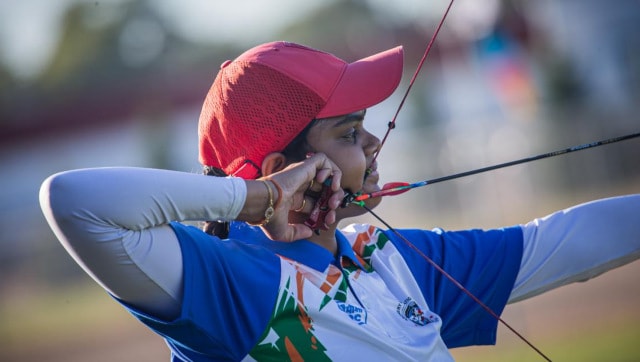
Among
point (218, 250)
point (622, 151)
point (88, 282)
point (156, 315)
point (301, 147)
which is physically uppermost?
point (301, 147)

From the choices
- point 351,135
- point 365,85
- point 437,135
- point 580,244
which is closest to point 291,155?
point 351,135

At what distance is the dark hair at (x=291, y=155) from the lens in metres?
2.39

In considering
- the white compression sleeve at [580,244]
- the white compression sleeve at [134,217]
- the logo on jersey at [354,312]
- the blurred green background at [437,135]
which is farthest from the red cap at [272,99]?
the blurred green background at [437,135]

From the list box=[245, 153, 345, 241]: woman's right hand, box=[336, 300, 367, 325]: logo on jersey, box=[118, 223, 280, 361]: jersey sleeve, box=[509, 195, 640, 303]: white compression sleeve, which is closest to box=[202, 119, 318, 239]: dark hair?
box=[245, 153, 345, 241]: woman's right hand

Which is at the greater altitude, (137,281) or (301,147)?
(301,147)

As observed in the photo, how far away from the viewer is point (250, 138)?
2336mm

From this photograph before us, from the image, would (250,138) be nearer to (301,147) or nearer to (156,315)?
(301,147)

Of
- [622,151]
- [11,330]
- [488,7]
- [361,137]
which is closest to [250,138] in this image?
[361,137]

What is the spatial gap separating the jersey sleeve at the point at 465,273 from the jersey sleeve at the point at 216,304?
584 millimetres

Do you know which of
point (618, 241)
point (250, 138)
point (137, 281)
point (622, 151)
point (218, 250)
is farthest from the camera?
point (622, 151)

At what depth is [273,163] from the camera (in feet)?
7.81

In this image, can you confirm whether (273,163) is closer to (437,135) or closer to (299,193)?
(299,193)

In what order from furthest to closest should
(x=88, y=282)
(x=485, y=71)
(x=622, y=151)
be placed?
1. (x=485, y=71)
2. (x=88, y=282)
3. (x=622, y=151)

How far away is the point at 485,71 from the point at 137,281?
61.7 feet
